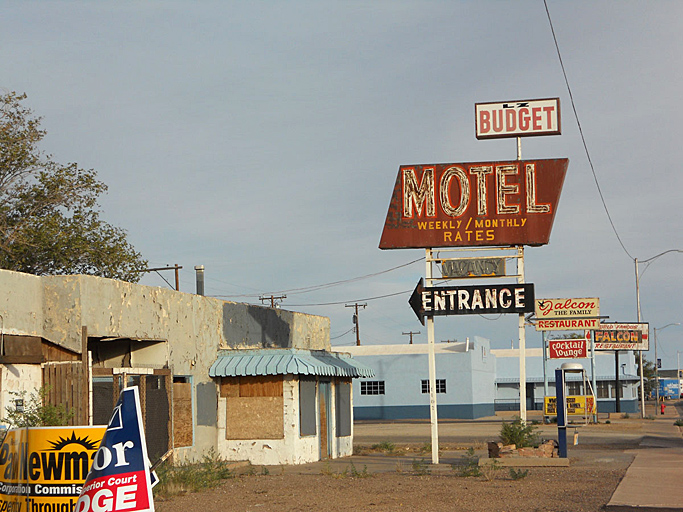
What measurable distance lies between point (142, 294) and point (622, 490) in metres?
10.9

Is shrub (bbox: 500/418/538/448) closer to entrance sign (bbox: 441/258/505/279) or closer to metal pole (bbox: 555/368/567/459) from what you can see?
metal pole (bbox: 555/368/567/459)

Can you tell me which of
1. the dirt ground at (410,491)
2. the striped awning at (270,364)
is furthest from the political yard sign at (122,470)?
the striped awning at (270,364)

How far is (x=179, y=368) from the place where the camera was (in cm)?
2016

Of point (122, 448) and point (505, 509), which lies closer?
point (122, 448)

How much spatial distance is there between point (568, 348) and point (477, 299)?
24124 mm

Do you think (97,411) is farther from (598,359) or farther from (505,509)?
(598,359)

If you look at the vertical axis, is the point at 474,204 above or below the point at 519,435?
above

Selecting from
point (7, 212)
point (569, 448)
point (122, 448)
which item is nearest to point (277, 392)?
point (569, 448)

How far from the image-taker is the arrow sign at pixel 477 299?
2012cm

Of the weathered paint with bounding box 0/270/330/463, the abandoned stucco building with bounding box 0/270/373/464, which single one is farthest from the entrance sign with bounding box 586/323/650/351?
the weathered paint with bounding box 0/270/330/463

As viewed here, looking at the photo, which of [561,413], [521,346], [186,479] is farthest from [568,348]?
[186,479]

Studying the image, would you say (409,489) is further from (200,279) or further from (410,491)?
(200,279)

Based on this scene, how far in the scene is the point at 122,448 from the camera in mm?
6305

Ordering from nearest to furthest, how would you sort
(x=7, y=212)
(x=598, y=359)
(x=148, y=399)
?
(x=148, y=399), (x=7, y=212), (x=598, y=359)
